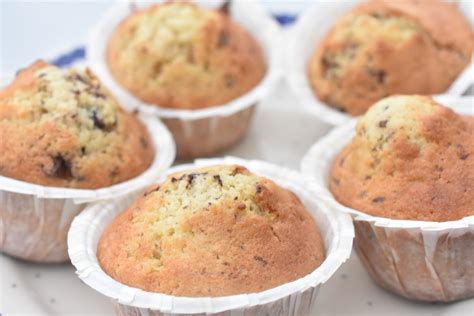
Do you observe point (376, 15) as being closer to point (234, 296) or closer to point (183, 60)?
point (183, 60)

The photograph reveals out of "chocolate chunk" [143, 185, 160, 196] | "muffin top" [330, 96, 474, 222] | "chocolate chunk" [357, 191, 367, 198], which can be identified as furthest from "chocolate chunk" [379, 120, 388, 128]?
"chocolate chunk" [143, 185, 160, 196]

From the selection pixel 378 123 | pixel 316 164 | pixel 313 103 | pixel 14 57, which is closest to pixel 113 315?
pixel 316 164

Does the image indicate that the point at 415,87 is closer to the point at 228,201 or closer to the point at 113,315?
the point at 228,201

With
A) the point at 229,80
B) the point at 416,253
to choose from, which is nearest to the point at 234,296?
the point at 416,253

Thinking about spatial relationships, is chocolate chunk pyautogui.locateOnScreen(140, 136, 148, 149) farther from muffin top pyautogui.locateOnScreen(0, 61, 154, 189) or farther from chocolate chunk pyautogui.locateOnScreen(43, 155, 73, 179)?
chocolate chunk pyautogui.locateOnScreen(43, 155, 73, 179)

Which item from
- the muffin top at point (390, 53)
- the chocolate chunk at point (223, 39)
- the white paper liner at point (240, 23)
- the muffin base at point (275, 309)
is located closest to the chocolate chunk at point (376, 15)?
the muffin top at point (390, 53)
